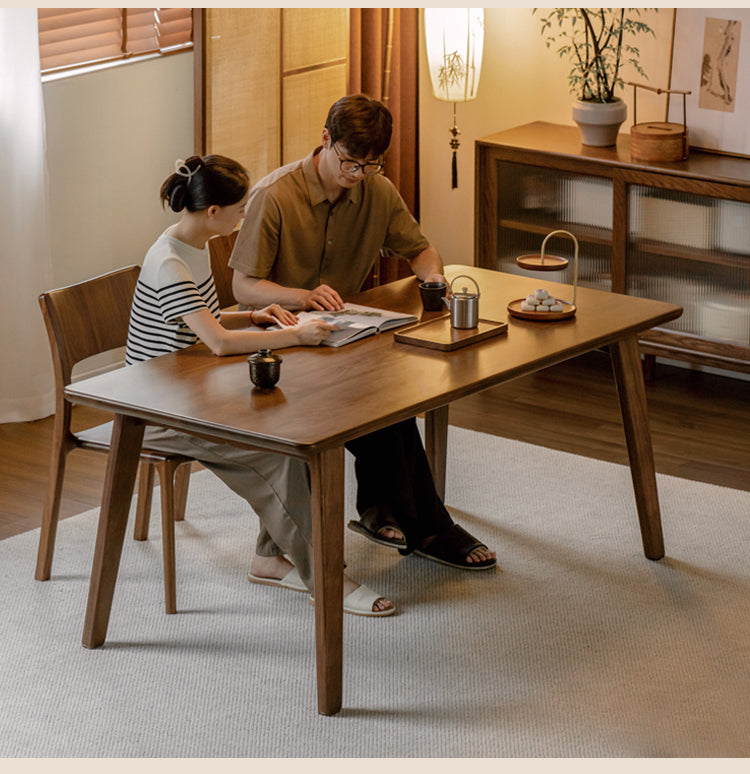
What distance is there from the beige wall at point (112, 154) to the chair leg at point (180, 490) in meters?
1.20

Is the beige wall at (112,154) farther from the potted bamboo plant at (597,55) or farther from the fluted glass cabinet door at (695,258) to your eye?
the fluted glass cabinet door at (695,258)

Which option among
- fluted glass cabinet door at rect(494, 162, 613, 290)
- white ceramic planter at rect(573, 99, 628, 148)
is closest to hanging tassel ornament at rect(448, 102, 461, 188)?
fluted glass cabinet door at rect(494, 162, 613, 290)

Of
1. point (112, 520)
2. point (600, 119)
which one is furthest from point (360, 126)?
point (600, 119)

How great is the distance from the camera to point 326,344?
2.84m

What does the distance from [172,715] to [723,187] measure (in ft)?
8.52

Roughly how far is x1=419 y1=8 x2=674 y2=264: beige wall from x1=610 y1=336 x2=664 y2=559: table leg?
70.9 inches

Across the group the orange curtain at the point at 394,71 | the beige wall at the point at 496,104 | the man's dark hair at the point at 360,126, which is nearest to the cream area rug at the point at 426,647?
the man's dark hair at the point at 360,126

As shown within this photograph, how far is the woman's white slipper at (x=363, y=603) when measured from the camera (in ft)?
9.61

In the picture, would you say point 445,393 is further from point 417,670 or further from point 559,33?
point 559,33

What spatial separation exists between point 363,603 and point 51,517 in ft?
2.58

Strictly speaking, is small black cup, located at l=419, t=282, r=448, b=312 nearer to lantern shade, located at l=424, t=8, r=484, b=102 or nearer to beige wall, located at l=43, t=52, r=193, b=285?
beige wall, located at l=43, t=52, r=193, b=285

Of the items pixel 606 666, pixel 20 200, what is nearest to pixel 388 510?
pixel 606 666

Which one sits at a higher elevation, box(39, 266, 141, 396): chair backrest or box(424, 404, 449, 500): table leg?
box(39, 266, 141, 396): chair backrest

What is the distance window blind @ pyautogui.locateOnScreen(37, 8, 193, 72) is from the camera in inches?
162
